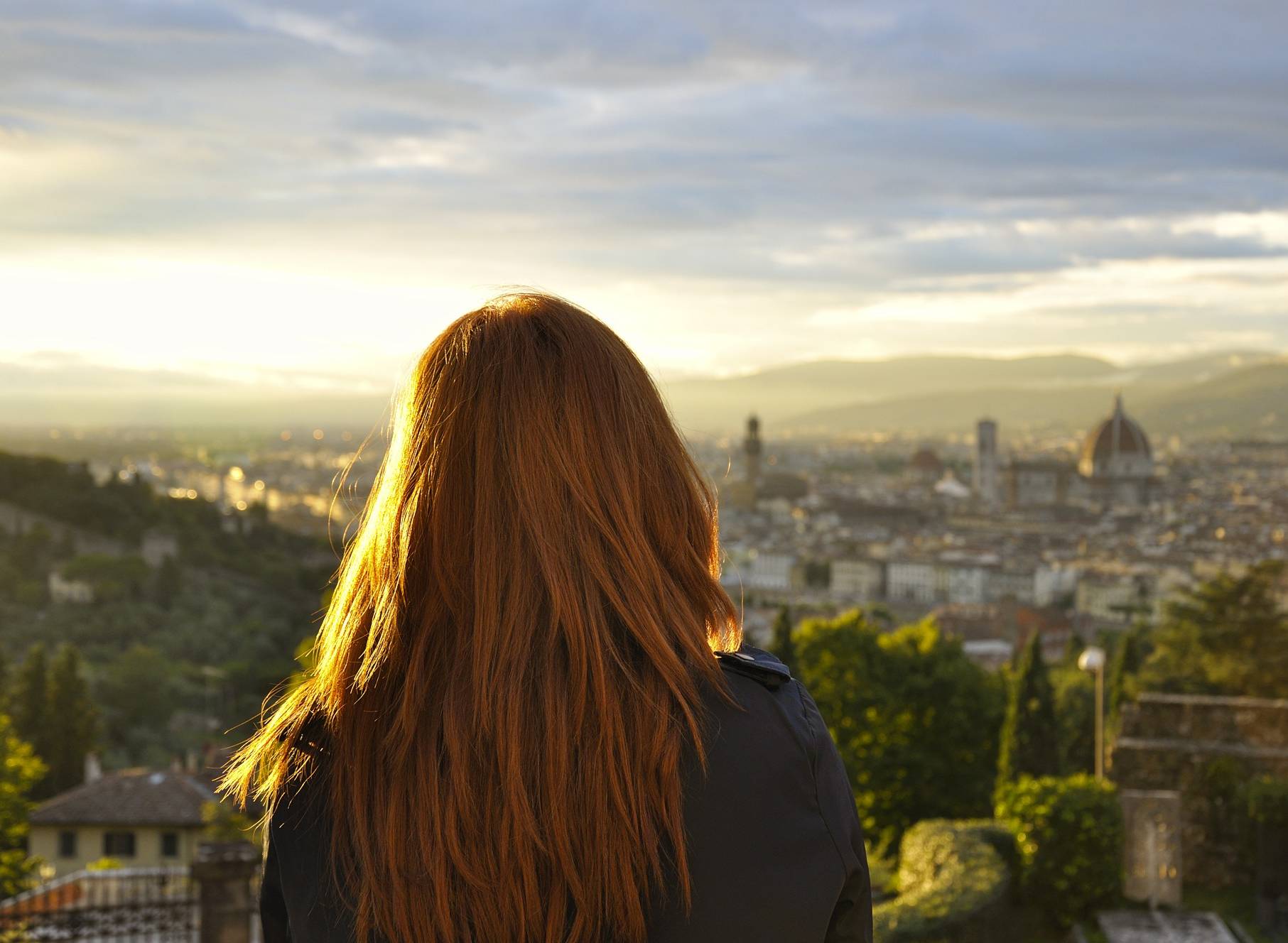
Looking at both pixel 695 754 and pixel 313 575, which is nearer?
pixel 695 754

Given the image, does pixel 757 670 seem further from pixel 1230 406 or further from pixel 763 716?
pixel 1230 406

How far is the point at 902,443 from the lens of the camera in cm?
11856

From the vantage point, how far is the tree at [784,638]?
13898mm

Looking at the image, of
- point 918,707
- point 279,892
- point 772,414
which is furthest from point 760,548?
point 772,414

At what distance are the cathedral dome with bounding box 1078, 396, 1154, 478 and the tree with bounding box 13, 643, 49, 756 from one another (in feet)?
233

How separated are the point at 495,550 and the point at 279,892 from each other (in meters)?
0.38

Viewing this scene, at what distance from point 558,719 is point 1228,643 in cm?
2024

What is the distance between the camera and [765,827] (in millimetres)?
935

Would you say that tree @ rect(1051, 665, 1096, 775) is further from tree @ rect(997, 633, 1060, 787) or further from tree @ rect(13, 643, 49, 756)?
tree @ rect(13, 643, 49, 756)

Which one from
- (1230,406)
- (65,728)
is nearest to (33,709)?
(65,728)

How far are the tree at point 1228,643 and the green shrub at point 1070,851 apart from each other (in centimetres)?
1064

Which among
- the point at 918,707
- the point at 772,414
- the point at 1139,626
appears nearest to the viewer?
the point at 918,707

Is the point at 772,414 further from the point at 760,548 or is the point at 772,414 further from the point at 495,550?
the point at 495,550

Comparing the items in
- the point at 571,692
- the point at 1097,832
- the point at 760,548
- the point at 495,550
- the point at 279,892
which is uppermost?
the point at 495,550
